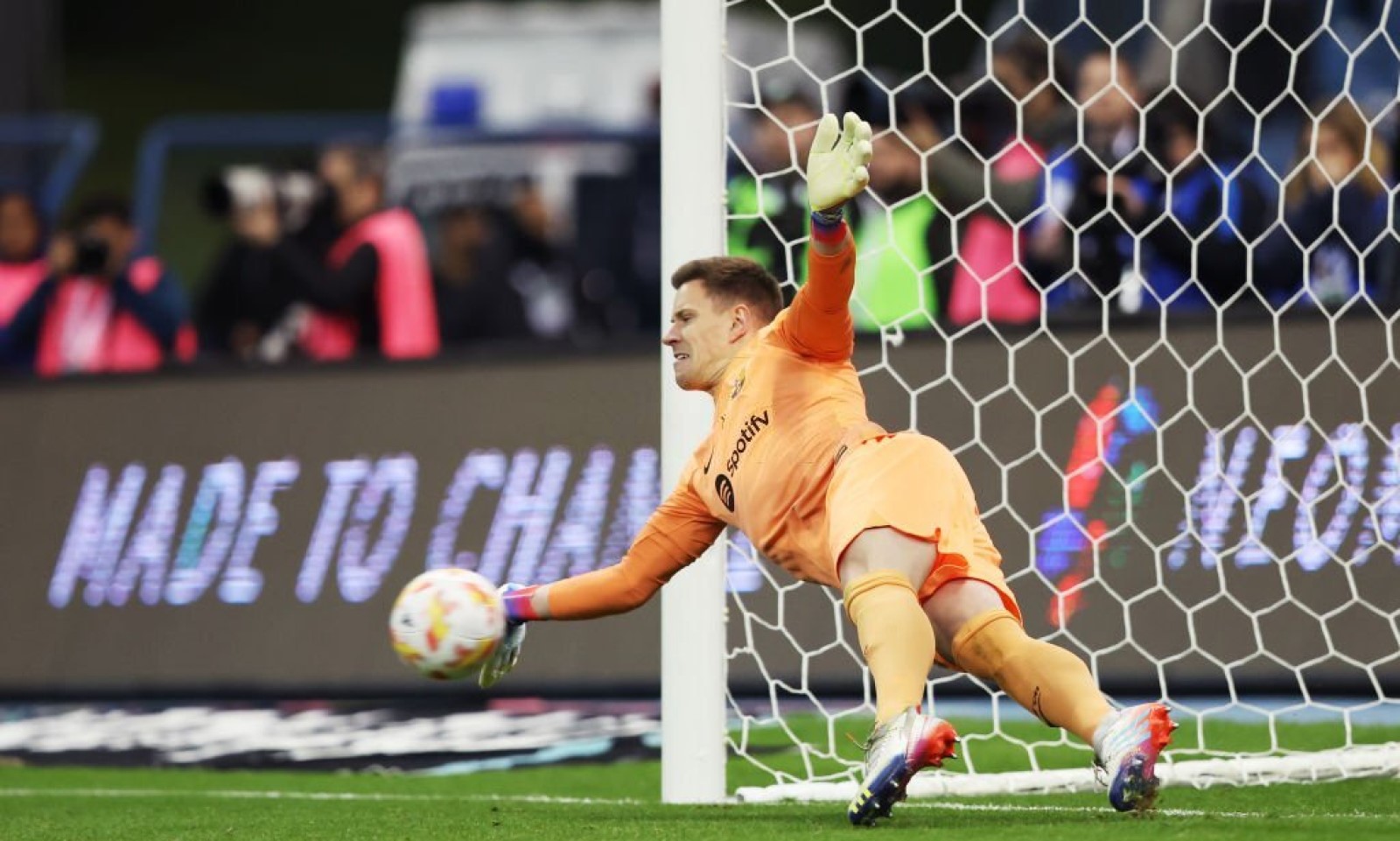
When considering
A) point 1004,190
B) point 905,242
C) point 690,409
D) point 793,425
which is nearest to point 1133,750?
point 793,425

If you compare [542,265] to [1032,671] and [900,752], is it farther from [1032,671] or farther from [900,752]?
[900,752]

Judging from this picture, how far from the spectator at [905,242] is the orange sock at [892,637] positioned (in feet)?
10.9

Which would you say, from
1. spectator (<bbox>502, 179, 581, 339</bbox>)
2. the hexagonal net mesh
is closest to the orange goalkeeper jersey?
the hexagonal net mesh

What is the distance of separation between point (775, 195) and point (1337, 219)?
6.77 feet

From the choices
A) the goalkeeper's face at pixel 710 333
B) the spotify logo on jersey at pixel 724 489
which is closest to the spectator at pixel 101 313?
the goalkeeper's face at pixel 710 333

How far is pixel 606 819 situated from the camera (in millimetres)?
5242

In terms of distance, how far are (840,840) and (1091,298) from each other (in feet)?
13.8

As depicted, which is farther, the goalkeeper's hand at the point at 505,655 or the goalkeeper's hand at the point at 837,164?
the goalkeeper's hand at the point at 505,655

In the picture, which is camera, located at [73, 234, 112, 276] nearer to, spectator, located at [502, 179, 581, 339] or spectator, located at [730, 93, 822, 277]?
spectator, located at [502, 179, 581, 339]

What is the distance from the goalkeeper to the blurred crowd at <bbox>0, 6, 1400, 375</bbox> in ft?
4.64

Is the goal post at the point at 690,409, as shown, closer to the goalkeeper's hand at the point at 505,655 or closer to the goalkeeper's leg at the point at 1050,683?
the goalkeeper's hand at the point at 505,655

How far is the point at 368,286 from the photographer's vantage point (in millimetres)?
10531

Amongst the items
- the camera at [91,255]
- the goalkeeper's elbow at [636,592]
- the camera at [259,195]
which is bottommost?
the goalkeeper's elbow at [636,592]

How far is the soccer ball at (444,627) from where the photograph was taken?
5.23m
